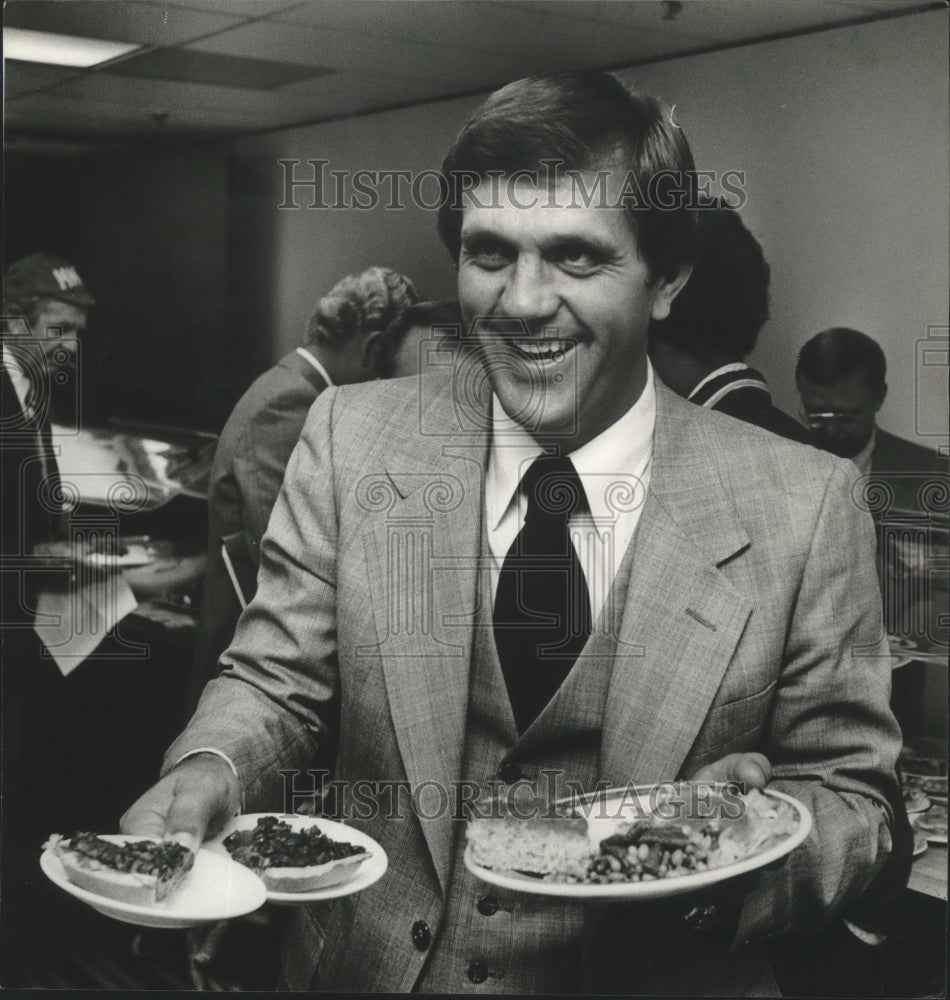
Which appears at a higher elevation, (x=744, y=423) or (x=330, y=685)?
(x=744, y=423)

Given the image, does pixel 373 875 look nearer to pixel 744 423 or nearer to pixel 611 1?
pixel 744 423

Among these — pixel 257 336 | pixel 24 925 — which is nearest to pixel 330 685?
pixel 257 336

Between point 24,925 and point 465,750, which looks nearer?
point 465,750

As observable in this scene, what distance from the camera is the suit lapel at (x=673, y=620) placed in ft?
6.81

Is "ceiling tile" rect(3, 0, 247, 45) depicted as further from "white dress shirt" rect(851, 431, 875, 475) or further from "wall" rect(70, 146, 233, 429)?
"white dress shirt" rect(851, 431, 875, 475)

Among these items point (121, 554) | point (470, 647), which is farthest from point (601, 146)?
point (121, 554)

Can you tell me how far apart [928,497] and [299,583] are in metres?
1.13

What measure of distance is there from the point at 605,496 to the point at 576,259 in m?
0.41

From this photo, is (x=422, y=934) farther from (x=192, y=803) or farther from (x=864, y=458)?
(x=864, y=458)

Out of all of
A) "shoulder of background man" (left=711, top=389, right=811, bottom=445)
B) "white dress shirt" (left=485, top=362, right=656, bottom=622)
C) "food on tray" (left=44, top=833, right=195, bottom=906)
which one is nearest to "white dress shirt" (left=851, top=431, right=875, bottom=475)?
"shoulder of background man" (left=711, top=389, right=811, bottom=445)

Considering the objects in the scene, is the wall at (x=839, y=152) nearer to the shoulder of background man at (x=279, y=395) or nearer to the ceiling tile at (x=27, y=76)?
the shoulder of background man at (x=279, y=395)

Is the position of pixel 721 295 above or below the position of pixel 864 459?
above

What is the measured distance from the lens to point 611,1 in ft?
7.18

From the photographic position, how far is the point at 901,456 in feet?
7.20
